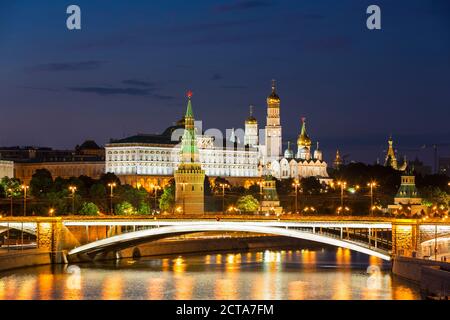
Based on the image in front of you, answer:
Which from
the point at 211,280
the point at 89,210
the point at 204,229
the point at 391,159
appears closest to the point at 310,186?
the point at 391,159

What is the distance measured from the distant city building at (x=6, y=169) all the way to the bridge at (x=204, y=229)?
7167 cm

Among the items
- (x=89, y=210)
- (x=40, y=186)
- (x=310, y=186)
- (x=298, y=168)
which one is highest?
(x=298, y=168)

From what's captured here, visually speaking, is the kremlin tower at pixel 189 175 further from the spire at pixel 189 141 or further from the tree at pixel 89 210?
the tree at pixel 89 210

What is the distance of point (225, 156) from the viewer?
160375 mm

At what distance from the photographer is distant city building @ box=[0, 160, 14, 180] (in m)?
142

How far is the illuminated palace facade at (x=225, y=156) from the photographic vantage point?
496 feet

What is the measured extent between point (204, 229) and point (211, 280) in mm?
4541

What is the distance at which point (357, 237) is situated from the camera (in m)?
73.6

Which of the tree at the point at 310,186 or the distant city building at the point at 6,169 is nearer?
the tree at the point at 310,186

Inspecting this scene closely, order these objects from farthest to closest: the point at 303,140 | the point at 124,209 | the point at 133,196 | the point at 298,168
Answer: the point at 303,140
the point at 298,168
the point at 133,196
the point at 124,209

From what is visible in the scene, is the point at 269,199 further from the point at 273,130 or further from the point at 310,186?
the point at 273,130

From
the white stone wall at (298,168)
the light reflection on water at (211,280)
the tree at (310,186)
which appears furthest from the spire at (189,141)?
the white stone wall at (298,168)
